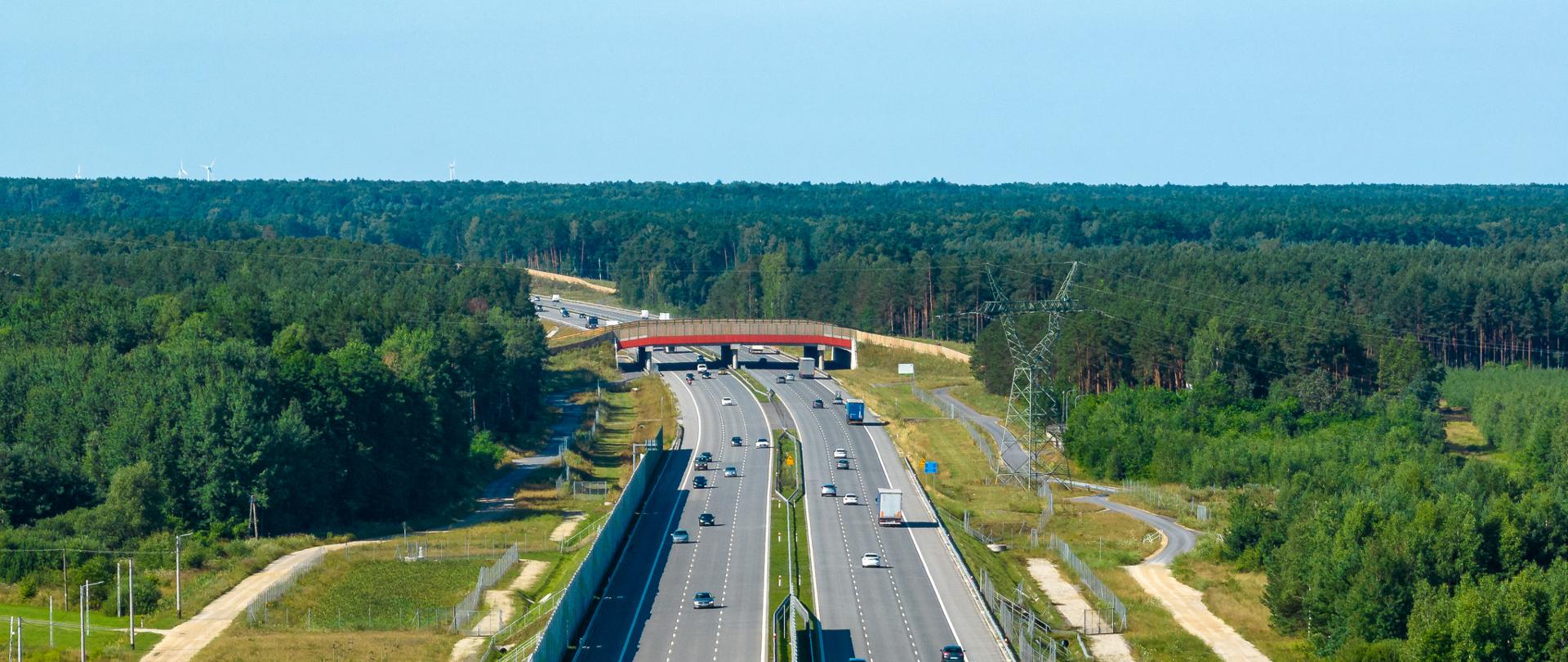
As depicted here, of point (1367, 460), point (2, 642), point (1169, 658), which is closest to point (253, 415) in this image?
point (2, 642)

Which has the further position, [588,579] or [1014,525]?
[1014,525]

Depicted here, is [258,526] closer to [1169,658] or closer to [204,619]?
[204,619]

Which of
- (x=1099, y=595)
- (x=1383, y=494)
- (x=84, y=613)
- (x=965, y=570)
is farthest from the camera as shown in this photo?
(x=1383, y=494)

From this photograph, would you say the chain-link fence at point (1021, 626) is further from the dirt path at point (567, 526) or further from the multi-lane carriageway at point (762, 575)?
the dirt path at point (567, 526)

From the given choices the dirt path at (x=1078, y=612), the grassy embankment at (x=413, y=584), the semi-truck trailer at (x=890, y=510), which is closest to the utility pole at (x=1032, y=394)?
the semi-truck trailer at (x=890, y=510)

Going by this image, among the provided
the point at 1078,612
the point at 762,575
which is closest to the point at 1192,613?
the point at 1078,612

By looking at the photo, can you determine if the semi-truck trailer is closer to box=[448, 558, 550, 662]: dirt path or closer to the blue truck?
box=[448, 558, 550, 662]: dirt path

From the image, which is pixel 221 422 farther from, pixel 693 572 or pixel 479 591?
pixel 693 572
